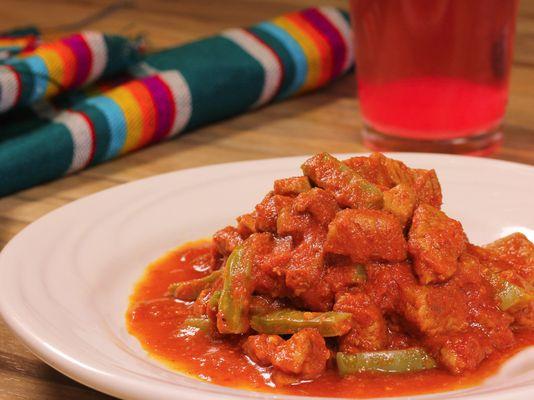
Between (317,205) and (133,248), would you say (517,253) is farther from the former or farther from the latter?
(133,248)

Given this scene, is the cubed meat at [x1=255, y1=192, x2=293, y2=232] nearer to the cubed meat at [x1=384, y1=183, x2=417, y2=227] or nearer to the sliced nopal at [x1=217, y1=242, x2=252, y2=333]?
the sliced nopal at [x1=217, y1=242, x2=252, y2=333]

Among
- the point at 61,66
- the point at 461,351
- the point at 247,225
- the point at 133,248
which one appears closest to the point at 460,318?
the point at 461,351

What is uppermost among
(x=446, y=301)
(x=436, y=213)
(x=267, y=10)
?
(x=436, y=213)

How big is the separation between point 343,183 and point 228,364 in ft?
1.25

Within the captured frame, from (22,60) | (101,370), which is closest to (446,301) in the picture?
(101,370)

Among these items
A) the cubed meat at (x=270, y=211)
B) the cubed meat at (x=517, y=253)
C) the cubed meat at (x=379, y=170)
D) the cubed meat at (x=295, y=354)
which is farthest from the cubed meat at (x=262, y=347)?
the cubed meat at (x=517, y=253)

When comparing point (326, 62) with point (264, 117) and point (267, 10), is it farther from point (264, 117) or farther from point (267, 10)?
point (267, 10)

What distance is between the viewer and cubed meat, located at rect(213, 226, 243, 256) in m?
1.93

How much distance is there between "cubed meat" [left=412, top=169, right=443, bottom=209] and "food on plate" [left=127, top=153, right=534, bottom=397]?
3 centimetres

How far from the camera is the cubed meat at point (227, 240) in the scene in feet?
6.34

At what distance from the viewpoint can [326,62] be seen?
139 inches

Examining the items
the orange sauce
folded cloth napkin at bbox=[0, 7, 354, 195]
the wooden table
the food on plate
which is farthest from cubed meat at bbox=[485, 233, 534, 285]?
folded cloth napkin at bbox=[0, 7, 354, 195]

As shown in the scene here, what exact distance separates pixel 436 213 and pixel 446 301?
158mm

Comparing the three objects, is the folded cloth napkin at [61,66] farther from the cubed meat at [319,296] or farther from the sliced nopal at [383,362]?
the sliced nopal at [383,362]
